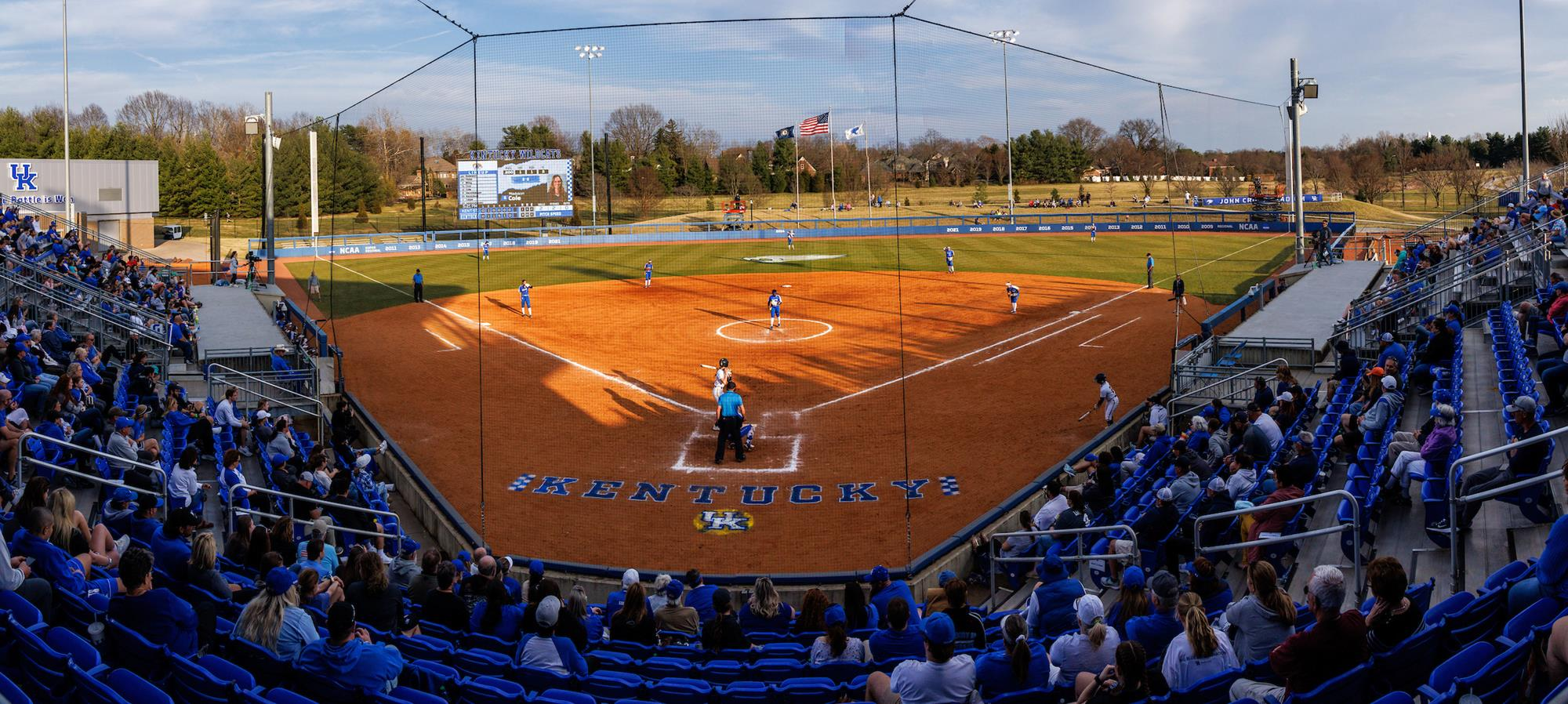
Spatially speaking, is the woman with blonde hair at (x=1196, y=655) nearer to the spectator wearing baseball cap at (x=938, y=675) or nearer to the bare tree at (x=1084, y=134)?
the spectator wearing baseball cap at (x=938, y=675)

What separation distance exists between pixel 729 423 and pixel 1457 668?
15239 millimetres

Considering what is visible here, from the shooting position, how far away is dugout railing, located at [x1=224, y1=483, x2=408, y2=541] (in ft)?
37.0

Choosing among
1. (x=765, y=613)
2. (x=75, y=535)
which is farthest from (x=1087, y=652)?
(x=75, y=535)

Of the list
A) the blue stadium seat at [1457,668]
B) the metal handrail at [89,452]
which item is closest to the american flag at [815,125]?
the metal handrail at [89,452]

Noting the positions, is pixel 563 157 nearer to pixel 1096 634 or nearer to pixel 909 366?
pixel 909 366

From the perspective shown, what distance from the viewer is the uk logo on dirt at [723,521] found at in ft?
→ 55.3

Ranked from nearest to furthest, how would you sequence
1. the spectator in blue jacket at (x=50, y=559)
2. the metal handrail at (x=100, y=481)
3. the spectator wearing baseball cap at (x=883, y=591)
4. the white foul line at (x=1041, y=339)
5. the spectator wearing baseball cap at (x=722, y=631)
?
1. the spectator in blue jacket at (x=50, y=559)
2. the spectator wearing baseball cap at (x=722, y=631)
3. the spectator wearing baseball cap at (x=883, y=591)
4. the metal handrail at (x=100, y=481)
5. the white foul line at (x=1041, y=339)

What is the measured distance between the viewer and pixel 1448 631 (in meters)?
5.99

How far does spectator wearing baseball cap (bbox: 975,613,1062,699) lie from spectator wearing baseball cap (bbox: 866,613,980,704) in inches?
13.3

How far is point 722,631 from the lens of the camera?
27.3 feet

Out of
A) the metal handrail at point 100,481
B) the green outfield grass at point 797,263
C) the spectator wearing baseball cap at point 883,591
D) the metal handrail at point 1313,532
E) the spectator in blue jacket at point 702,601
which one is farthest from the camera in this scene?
the green outfield grass at point 797,263

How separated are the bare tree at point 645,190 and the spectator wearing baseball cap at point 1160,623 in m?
30.6

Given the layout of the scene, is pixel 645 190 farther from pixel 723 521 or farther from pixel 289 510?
pixel 289 510

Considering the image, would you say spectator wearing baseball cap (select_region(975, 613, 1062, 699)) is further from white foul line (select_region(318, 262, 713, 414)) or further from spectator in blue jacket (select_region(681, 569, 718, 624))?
white foul line (select_region(318, 262, 713, 414))
